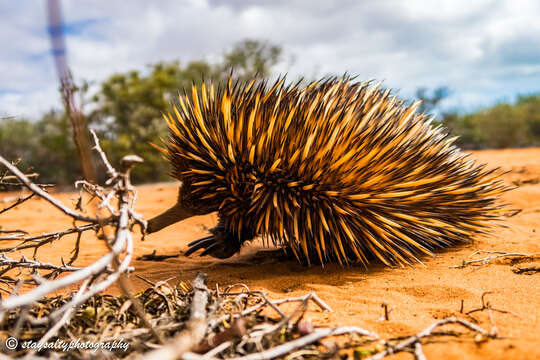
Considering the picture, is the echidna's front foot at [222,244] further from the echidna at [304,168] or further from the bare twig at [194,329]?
the bare twig at [194,329]

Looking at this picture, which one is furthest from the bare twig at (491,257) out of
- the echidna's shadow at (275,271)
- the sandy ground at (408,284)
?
the echidna's shadow at (275,271)

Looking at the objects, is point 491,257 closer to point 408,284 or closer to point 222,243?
point 408,284

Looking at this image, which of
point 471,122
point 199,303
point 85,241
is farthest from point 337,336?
point 471,122

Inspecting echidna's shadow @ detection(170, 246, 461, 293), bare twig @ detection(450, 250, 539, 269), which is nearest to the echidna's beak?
echidna's shadow @ detection(170, 246, 461, 293)

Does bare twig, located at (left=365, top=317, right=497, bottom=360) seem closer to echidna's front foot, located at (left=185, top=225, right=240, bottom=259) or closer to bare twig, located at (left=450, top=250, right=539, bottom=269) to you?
bare twig, located at (left=450, top=250, right=539, bottom=269)

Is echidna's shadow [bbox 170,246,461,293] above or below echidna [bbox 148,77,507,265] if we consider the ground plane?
below

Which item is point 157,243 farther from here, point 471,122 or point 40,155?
point 471,122
